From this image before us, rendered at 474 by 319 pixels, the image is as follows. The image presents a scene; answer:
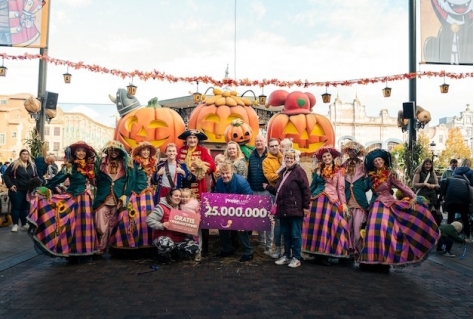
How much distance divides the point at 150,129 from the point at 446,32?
7.72 m

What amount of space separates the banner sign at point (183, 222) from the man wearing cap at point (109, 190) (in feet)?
2.63

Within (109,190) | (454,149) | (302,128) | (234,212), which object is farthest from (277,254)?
(454,149)

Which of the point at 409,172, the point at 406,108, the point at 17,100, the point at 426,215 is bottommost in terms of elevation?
the point at 426,215

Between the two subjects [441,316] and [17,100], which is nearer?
[441,316]

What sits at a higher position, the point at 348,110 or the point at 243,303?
the point at 348,110

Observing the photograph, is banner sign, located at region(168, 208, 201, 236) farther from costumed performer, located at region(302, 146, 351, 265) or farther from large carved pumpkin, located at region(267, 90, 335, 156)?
large carved pumpkin, located at region(267, 90, 335, 156)

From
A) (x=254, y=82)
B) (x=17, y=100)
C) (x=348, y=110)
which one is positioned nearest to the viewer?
(x=254, y=82)

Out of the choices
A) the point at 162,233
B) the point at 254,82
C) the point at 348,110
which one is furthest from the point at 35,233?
the point at 348,110

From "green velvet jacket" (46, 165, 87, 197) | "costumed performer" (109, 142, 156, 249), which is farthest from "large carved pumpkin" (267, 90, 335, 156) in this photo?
"green velvet jacket" (46, 165, 87, 197)

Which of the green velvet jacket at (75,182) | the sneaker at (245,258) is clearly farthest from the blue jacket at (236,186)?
the green velvet jacket at (75,182)

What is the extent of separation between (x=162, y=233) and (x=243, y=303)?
7.19 feet

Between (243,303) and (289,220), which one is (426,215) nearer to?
(289,220)

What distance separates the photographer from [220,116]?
31.2 feet

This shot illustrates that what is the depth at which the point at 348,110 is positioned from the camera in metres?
71.6
